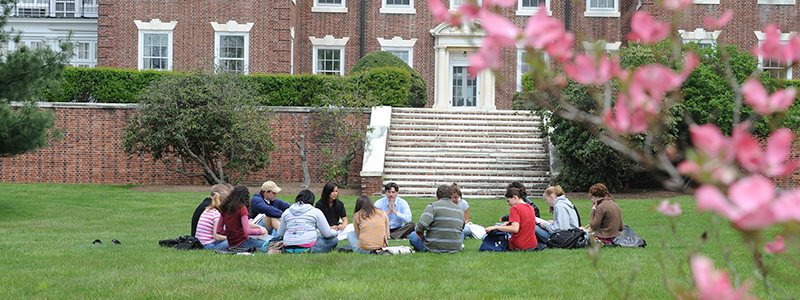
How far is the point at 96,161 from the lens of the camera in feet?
69.3

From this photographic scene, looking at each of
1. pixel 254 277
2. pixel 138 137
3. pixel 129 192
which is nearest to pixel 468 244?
pixel 254 277

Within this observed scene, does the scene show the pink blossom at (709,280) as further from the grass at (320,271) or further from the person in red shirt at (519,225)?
the person in red shirt at (519,225)

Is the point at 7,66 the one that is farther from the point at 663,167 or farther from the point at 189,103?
the point at 663,167

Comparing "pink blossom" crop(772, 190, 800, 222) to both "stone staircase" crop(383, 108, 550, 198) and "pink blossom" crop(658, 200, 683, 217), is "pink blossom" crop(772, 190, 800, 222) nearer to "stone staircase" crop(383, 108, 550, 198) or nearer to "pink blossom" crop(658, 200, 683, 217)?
"pink blossom" crop(658, 200, 683, 217)

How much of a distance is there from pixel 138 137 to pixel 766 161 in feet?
64.0

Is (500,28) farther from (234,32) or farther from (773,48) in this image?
(234,32)

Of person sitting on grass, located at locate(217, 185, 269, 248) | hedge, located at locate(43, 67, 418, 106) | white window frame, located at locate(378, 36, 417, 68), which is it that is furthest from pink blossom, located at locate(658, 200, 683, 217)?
white window frame, located at locate(378, 36, 417, 68)

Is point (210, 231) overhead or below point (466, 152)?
below

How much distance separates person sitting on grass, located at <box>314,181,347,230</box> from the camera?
1094 cm

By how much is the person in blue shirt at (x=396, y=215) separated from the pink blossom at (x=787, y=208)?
970 cm

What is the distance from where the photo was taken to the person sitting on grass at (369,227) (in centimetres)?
926

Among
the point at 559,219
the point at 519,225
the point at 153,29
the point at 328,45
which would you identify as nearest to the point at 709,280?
the point at 519,225

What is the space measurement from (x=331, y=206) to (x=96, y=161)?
12489 millimetres

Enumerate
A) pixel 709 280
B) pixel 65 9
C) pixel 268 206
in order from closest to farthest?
pixel 709 280 → pixel 268 206 → pixel 65 9
